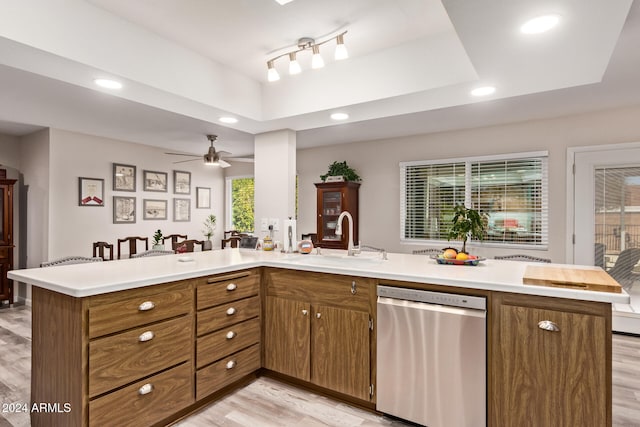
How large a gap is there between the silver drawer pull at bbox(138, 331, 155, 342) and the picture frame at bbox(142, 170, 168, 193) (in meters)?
4.44

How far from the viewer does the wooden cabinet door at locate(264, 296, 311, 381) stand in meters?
2.44

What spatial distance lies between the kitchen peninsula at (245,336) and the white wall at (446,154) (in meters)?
2.24

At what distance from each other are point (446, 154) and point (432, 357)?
338 centimetres

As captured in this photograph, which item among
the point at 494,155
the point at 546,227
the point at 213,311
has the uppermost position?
the point at 494,155

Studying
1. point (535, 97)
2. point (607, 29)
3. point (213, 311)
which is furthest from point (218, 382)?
point (535, 97)

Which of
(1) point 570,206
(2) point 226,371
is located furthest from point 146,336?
(1) point 570,206

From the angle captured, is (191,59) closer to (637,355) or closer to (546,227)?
(546,227)

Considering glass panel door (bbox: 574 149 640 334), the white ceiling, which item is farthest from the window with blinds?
the white ceiling

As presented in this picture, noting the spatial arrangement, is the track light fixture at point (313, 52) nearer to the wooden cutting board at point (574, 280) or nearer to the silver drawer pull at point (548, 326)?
the wooden cutting board at point (574, 280)

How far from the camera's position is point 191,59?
2.63 m

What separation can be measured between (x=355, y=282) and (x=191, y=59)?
2033 mm

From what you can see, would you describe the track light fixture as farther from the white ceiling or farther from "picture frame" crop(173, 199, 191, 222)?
"picture frame" crop(173, 199, 191, 222)

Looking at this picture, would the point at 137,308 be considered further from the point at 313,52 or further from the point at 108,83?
the point at 313,52

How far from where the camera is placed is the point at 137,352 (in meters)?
1.84
